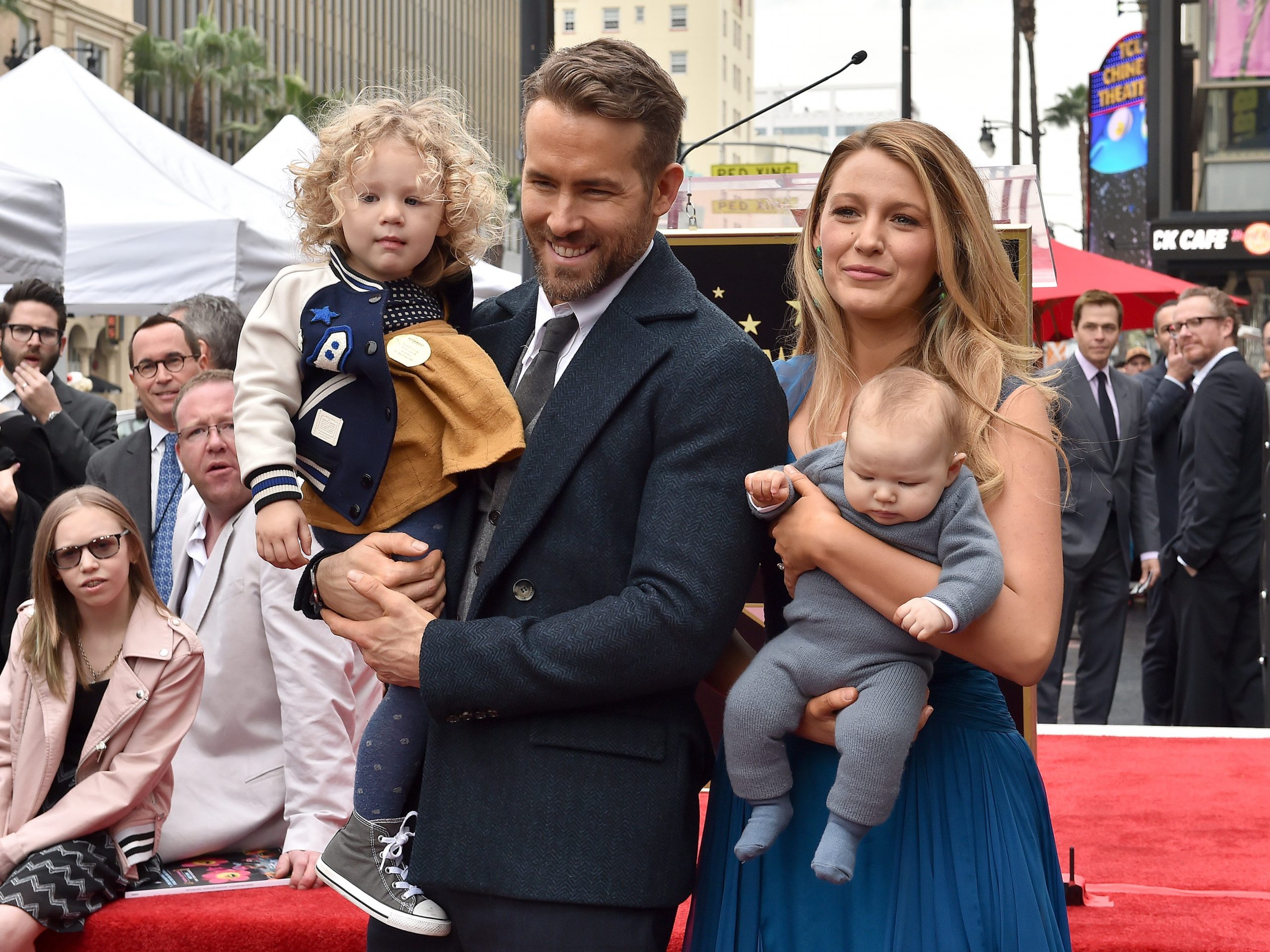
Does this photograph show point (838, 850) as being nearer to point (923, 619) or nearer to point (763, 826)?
point (763, 826)

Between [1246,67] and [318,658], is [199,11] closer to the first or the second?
[1246,67]

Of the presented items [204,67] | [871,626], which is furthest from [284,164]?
[204,67]

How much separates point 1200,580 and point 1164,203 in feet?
55.4

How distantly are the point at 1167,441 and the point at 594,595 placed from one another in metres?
8.02

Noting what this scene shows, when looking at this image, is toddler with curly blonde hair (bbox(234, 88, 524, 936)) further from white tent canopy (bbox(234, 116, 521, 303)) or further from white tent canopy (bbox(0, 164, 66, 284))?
white tent canopy (bbox(234, 116, 521, 303))

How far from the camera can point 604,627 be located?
2.06 m

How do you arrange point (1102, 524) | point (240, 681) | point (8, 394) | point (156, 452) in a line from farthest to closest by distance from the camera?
point (1102, 524)
point (8, 394)
point (156, 452)
point (240, 681)

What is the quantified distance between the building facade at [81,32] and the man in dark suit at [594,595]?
41361 millimetres

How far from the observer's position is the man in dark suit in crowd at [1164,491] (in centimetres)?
807

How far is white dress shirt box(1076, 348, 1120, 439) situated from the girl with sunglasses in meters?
5.29

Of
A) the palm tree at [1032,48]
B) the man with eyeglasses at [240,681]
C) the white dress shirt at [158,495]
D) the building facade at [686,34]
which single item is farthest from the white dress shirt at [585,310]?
the building facade at [686,34]

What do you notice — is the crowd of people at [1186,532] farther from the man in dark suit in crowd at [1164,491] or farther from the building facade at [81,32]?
the building facade at [81,32]

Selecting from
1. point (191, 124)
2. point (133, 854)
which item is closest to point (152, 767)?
point (133, 854)

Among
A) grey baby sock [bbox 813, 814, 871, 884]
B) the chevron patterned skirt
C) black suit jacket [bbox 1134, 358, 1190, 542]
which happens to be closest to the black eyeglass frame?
the chevron patterned skirt
